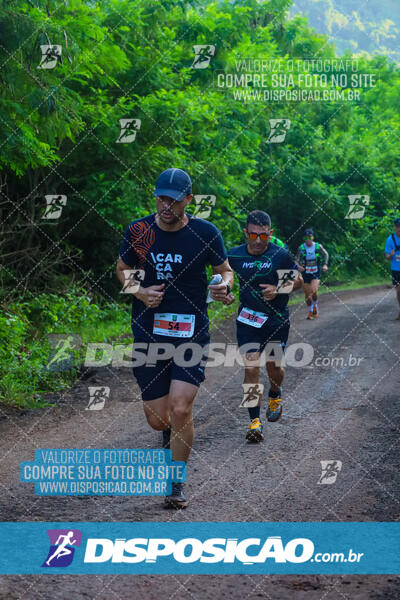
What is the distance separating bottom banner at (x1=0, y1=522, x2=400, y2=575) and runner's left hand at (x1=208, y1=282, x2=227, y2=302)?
158 cm

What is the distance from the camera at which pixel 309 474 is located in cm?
616

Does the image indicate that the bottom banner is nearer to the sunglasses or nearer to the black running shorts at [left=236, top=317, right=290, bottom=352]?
the black running shorts at [left=236, top=317, right=290, bottom=352]

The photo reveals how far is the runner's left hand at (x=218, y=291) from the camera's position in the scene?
5.30 m

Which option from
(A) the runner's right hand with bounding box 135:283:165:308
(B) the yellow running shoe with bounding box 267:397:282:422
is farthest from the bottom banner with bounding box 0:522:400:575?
(B) the yellow running shoe with bounding box 267:397:282:422

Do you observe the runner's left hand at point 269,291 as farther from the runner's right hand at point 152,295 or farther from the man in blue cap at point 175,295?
the runner's right hand at point 152,295

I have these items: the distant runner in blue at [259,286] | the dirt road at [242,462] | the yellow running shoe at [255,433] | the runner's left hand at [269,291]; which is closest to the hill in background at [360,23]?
the dirt road at [242,462]

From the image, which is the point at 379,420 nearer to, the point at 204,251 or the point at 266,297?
the point at 266,297

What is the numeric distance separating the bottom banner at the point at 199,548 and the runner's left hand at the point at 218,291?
1576 mm

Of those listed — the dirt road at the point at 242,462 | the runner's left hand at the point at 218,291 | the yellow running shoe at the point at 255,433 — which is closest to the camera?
the dirt road at the point at 242,462

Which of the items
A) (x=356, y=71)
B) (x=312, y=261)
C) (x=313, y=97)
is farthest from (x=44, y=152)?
(x=356, y=71)

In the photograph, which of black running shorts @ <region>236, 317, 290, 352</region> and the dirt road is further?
black running shorts @ <region>236, 317, 290, 352</region>

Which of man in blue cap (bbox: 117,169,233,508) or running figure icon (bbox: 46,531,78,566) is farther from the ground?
man in blue cap (bbox: 117,169,233,508)

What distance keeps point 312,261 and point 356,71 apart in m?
30.4

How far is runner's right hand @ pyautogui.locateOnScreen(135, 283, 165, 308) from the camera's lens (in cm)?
535
